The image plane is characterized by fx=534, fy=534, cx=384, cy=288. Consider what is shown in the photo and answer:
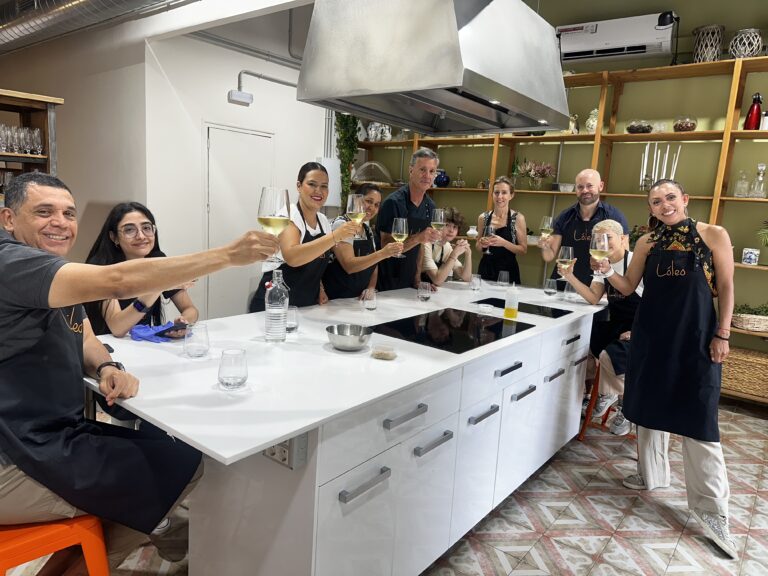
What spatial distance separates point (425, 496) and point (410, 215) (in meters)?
2.01

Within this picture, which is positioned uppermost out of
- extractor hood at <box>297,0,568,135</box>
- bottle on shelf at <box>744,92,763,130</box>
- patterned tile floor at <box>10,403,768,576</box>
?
bottle on shelf at <box>744,92,763,130</box>

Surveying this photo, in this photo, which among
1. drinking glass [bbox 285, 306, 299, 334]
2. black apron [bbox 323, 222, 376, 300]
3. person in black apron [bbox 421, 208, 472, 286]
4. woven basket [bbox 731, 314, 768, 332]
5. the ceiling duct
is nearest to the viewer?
drinking glass [bbox 285, 306, 299, 334]

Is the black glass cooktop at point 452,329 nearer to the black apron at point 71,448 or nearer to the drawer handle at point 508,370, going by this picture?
the drawer handle at point 508,370

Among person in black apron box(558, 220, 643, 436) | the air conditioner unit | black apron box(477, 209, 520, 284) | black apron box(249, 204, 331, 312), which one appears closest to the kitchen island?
black apron box(249, 204, 331, 312)

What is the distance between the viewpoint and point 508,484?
2623mm

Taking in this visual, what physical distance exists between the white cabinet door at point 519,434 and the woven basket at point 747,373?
238 centimetres

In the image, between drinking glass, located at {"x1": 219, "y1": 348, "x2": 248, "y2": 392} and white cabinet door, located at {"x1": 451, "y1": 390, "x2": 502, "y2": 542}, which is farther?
white cabinet door, located at {"x1": 451, "y1": 390, "x2": 502, "y2": 542}

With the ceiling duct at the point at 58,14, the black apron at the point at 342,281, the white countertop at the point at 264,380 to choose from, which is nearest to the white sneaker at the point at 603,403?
the white countertop at the point at 264,380

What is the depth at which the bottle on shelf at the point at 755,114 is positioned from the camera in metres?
4.27

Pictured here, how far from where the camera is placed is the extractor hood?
197 cm

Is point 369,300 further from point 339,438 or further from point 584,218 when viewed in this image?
point 584,218

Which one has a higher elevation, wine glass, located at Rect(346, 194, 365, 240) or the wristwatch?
wine glass, located at Rect(346, 194, 365, 240)

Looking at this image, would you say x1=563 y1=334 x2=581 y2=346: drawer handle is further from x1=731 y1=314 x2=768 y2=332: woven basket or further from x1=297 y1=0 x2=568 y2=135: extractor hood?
x1=731 y1=314 x2=768 y2=332: woven basket

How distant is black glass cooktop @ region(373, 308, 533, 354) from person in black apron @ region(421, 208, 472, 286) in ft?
2.56
